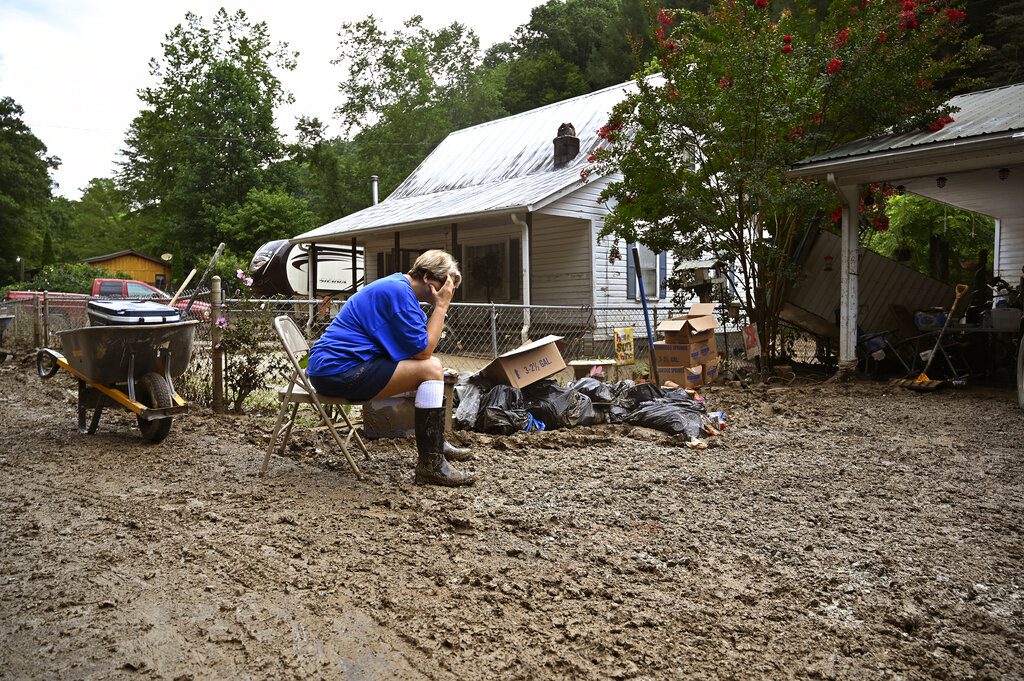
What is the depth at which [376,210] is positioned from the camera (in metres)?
19.8

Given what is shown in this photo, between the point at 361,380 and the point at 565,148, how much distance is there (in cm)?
1286

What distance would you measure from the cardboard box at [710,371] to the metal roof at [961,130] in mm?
2567

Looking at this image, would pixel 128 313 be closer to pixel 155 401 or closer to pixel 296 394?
pixel 155 401

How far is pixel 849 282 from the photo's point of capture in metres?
8.99

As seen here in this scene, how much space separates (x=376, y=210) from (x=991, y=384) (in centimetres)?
1546

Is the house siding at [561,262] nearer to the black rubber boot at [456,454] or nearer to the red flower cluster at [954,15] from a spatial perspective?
the red flower cluster at [954,15]

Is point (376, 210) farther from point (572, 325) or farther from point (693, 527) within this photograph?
point (693, 527)

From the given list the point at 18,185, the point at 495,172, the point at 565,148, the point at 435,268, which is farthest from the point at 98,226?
the point at 435,268

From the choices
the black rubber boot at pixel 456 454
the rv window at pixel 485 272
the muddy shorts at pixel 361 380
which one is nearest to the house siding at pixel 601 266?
the rv window at pixel 485 272

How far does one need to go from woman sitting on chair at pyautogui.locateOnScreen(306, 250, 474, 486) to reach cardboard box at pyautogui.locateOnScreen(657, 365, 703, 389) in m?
4.60

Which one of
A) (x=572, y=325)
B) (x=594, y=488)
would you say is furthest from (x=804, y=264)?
(x=594, y=488)

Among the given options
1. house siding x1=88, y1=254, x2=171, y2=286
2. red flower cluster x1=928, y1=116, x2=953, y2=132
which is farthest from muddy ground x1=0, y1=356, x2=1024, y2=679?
house siding x1=88, y1=254, x2=171, y2=286

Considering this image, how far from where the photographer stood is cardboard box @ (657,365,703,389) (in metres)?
8.30

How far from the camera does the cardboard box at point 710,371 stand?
8.72 metres
